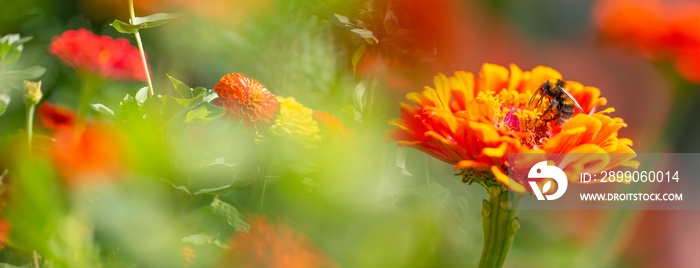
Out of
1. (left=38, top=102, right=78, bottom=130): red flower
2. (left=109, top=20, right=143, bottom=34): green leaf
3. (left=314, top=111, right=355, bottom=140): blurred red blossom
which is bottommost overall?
(left=38, top=102, right=78, bottom=130): red flower

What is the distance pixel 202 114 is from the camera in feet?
0.71

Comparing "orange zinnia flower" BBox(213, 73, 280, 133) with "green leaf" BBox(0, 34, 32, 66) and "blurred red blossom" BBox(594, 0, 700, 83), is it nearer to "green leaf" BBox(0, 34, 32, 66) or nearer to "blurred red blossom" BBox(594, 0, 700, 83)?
"green leaf" BBox(0, 34, 32, 66)

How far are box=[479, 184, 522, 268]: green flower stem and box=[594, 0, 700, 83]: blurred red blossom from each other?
218 mm

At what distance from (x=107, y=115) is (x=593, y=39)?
1.09 feet

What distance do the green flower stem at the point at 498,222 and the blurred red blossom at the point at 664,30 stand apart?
218 millimetres

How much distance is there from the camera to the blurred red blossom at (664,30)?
0.34 metres

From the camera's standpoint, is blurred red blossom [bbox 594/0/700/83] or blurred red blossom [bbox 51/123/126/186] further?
blurred red blossom [bbox 594/0/700/83]

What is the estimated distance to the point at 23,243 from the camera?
8.9 inches

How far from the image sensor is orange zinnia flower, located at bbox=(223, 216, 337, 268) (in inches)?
8.9

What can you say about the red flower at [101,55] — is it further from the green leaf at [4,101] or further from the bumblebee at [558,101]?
the bumblebee at [558,101]

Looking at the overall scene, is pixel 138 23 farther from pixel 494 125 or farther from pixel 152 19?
pixel 494 125

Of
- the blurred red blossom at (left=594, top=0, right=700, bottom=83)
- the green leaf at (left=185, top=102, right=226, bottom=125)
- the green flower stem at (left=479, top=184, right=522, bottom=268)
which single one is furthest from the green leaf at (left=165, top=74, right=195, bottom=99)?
the blurred red blossom at (left=594, top=0, right=700, bottom=83)

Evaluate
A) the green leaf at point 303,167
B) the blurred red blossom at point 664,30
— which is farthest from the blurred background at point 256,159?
the blurred red blossom at point 664,30

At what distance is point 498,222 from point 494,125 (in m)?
0.04
